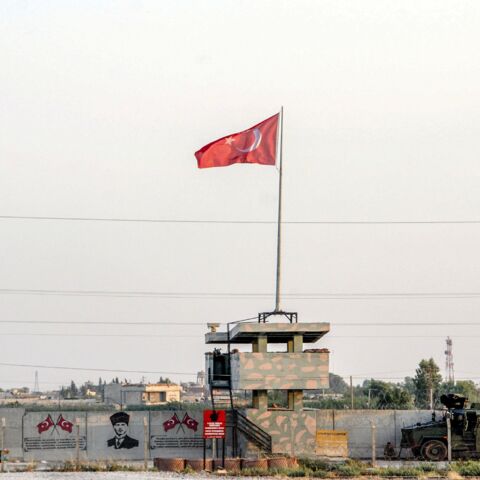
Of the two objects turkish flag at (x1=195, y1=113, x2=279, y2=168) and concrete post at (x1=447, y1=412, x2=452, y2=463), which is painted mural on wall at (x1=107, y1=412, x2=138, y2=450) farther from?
concrete post at (x1=447, y1=412, x2=452, y2=463)

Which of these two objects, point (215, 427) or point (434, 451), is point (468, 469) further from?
point (215, 427)

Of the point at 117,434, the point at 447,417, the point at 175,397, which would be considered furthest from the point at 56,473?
the point at 175,397

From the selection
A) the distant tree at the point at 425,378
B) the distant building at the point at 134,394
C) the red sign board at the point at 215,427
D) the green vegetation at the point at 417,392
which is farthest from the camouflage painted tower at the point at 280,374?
the distant tree at the point at 425,378

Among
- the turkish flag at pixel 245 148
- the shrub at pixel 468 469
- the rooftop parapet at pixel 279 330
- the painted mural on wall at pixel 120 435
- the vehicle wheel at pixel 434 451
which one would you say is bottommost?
the shrub at pixel 468 469

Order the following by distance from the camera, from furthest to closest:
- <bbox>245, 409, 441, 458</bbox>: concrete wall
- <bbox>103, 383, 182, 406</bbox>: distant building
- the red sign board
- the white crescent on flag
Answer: <bbox>103, 383, 182, 406</bbox>: distant building → <bbox>245, 409, 441, 458</bbox>: concrete wall → the white crescent on flag → the red sign board

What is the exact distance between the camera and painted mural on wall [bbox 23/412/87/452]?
1730 inches

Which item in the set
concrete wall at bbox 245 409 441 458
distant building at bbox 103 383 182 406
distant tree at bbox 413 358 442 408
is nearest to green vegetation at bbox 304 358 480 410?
distant tree at bbox 413 358 442 408

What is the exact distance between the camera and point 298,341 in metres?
42.4

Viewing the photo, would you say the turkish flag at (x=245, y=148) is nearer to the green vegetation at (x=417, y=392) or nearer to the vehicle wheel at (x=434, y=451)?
the vehicle wheel at (x=434, y=451)

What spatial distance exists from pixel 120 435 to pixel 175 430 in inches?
90.4

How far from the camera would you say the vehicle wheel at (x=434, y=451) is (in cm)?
4247

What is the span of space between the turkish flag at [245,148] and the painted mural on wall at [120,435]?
11235 mm

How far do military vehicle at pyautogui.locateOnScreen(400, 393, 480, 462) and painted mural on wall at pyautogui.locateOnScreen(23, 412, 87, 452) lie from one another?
13.8 m

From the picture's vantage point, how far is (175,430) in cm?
4425
